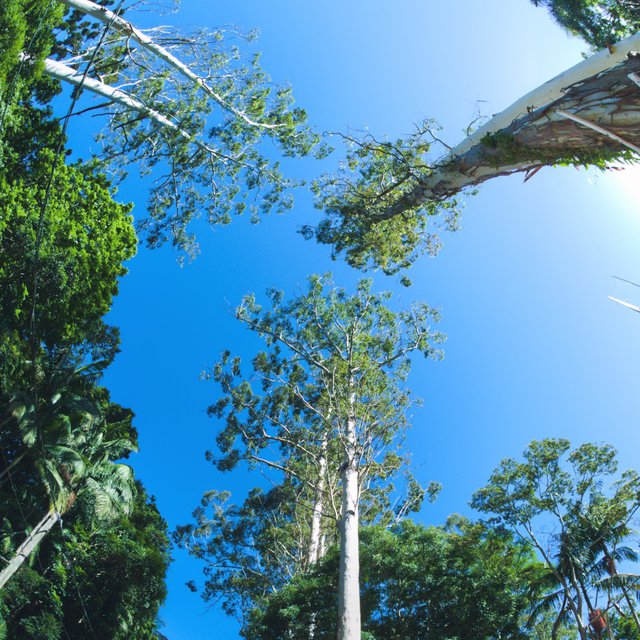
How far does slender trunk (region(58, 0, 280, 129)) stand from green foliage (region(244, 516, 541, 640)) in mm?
11862

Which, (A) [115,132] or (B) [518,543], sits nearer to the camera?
(B) [518,543]

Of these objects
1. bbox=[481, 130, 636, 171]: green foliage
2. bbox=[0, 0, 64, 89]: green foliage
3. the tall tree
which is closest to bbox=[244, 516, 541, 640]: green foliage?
the tall tree

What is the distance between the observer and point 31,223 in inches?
405

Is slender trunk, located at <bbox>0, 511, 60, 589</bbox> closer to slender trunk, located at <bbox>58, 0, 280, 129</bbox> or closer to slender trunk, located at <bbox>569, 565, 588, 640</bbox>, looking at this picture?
slender trunk, located at <bbox>58, 0, 280, 129</bbox>

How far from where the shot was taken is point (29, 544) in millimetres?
12359

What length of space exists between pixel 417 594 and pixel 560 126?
11382 mm

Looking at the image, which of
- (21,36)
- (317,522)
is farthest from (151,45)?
(317,522)

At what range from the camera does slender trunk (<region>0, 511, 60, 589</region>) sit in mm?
11781

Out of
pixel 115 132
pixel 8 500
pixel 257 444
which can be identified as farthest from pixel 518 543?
pixel 115 132

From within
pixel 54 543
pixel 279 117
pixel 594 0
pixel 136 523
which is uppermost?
pixel 279 117

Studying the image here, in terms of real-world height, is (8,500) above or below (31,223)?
below

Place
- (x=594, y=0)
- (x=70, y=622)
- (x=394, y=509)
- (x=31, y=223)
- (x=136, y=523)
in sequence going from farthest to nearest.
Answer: (x=394, y=509), (x=136, y=523), (x=70, y=622), (x=31, y=223), (x=594, y=0)

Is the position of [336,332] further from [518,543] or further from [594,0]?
[594,0]

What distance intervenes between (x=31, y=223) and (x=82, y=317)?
2.66 m
